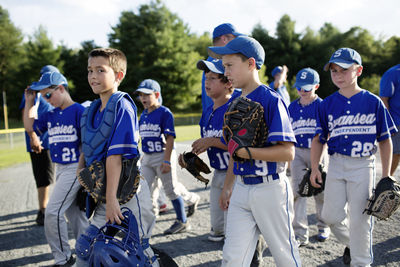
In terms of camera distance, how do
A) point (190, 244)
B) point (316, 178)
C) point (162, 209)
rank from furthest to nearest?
point (162, 209), point (190, 244), point (316, 178)

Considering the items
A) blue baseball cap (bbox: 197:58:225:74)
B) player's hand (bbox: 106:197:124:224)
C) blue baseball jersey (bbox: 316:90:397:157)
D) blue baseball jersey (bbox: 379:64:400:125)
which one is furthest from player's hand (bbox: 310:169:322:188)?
player's hand (bbox: 106:197:124:224)

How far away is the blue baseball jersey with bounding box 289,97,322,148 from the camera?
14.3 ft

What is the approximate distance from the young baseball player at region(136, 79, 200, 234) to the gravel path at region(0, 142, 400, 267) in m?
0.35

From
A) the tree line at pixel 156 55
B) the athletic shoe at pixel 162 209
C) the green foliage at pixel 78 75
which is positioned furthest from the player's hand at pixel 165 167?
the green foliage at pixel 78 75

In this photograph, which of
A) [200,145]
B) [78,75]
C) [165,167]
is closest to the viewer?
[200,145]

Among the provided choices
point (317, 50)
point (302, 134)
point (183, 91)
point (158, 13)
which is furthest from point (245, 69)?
point (317, 50)

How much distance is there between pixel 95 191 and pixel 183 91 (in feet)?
141

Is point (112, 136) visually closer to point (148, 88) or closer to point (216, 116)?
point (216, 116)

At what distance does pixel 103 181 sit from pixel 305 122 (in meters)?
3.21

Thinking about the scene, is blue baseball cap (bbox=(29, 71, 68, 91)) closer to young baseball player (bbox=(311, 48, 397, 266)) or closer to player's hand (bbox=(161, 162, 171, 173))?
player's hand (bbox=(161, 162, 171, 173))

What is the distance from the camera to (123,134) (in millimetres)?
2346

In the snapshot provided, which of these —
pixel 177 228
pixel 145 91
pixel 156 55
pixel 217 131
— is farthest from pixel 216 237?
pixel 156 55

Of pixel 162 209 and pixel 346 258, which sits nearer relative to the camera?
pixel 346 258

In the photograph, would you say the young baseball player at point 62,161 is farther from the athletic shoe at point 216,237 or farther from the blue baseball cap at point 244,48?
the blue baseball cap at point 244,48
